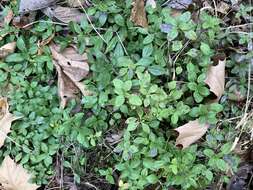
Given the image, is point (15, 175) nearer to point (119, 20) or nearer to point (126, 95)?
point (126, 95)

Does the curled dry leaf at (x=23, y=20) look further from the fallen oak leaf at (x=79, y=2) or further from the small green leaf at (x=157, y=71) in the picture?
the small green leaf at (x=157, y=71)

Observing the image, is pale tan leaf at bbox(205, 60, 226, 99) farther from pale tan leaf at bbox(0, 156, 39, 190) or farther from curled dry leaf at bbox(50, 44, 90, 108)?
pale tan leaf at bbox(0, 156, 39, 190)

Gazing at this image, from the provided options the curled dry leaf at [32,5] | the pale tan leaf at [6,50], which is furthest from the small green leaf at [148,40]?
the pale tan leaf at [6,50]

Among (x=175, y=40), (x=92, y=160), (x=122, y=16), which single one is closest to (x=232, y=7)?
(x=175, y=40)

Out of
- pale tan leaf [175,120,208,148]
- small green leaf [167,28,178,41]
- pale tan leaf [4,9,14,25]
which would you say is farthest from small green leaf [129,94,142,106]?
pale tan leaf [4,9,14,25]

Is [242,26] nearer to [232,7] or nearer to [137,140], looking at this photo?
[232,7]
